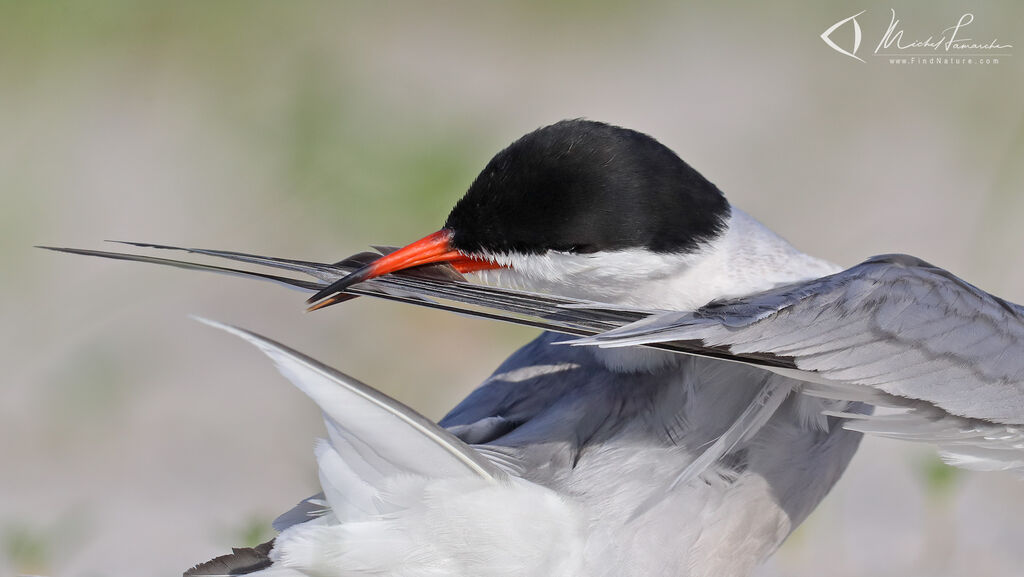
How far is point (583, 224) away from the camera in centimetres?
187

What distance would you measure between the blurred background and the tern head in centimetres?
111

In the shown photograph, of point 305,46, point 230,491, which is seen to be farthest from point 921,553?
point 305,46

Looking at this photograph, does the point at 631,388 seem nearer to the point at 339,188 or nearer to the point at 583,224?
the point at 583,224

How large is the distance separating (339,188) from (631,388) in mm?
2728

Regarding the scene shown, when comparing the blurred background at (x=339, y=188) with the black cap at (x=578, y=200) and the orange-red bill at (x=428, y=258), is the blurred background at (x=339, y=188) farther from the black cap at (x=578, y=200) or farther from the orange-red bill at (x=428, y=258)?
the black cap at (x=578, y=200)

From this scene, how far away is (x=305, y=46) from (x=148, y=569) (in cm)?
301

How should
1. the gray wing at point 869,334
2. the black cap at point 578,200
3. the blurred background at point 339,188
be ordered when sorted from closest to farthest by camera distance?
A: the gray wing at point 869,334 < the black cap at point 578,200 < the blurred background at point 339,188

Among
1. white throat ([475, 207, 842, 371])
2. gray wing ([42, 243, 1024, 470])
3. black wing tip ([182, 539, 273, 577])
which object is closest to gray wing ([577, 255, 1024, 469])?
gray wing ([42, 243, 1024, 470])

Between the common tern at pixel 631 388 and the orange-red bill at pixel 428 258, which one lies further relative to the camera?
the orange-red bill at pixel 428 258

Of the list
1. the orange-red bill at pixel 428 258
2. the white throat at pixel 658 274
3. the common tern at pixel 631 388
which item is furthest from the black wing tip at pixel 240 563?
the white throat at pixel 658 274

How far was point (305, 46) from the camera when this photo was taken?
5.33 m

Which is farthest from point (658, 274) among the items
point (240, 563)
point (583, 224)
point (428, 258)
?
point (240, 563)

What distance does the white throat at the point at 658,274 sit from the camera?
1.90 meters

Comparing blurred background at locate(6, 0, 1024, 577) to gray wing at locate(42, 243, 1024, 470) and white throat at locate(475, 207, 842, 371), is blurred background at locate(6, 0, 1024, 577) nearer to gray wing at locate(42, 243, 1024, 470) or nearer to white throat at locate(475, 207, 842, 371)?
white throat at locate(475, 207, 842, 371)
